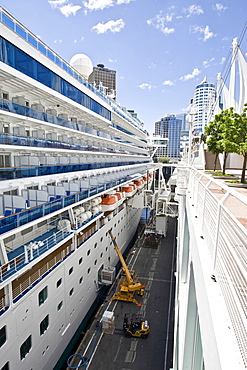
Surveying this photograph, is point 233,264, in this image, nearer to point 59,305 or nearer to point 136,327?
point 59,305

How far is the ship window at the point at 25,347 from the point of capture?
719 cm

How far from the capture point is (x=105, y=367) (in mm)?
9055

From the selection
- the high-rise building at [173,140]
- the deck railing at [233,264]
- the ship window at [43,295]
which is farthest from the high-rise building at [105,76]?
the deck railing at [233,264]

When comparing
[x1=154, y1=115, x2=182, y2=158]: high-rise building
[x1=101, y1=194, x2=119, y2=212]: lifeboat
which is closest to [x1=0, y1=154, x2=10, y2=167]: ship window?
[x1=101, y1=194, x2=119, y2=212]: lifeboat

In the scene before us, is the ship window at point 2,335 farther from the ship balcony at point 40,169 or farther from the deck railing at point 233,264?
the deck railing at point 233,264

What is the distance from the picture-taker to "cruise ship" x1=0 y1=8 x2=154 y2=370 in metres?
7.25

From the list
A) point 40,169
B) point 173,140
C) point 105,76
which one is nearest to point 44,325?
point 40,169

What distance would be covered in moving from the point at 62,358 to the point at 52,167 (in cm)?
816

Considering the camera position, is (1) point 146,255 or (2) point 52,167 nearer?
(2) point 52,167

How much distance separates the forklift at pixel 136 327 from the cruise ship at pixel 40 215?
2.28 m

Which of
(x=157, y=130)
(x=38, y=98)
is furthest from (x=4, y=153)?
(x=157, y=130)

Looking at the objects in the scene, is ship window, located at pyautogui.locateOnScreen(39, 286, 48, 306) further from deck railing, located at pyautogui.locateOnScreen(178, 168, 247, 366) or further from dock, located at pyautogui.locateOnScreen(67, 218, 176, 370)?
deck railing, located at pyautogui.locateOnScreen(178, 168, 247, 366)

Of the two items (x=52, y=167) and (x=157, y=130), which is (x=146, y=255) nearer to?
(x=52, y=167)

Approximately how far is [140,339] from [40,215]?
730 centimetres
